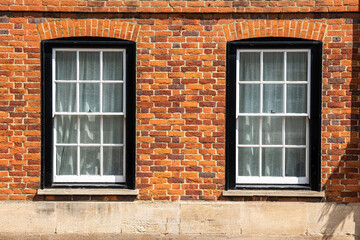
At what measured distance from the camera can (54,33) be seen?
639cm

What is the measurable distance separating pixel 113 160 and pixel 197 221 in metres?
1.61

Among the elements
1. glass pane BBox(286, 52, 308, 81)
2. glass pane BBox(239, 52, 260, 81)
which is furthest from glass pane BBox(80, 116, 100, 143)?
glass pane BBox(286, 52, 308, 81)

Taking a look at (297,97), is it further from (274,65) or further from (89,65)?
(89,65)

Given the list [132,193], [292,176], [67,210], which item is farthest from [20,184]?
[292,176]

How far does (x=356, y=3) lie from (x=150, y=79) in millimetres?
3314

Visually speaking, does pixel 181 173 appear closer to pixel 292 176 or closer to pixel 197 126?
pixel 197 126

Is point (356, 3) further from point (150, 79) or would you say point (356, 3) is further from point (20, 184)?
point (20, 184)

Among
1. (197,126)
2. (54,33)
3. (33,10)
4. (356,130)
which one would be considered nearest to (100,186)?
(197,126)

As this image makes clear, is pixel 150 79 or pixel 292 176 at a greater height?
pixel 150 79

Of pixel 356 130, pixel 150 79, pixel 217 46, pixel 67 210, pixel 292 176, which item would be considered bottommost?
pixel 67 210

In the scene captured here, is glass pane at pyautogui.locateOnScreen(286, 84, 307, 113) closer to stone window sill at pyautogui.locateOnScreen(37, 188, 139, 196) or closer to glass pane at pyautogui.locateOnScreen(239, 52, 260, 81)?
glass pane at pyautogui.locateOnScreen(239, 52, 260, 81)

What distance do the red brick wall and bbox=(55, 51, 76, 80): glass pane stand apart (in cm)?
33

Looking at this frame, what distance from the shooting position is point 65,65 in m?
6.57

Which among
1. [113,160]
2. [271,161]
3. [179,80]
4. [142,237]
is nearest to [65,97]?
[113,160]
